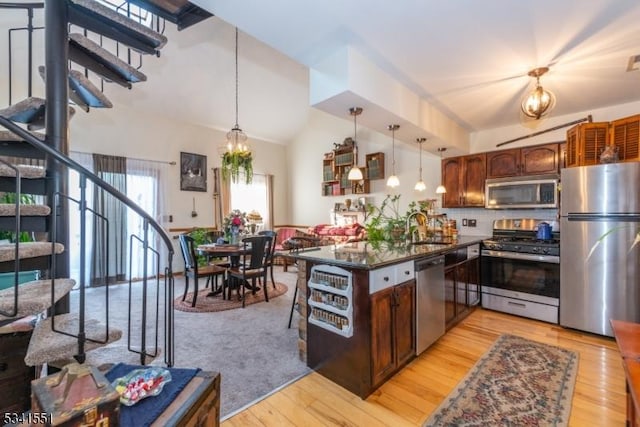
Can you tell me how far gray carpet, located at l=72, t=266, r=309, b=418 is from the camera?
2158 millimetres

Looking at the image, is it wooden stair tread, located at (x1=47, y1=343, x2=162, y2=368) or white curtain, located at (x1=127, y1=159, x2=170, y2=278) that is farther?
white curtain, located at (x1=127, y1=159, x2=170, y2=278)

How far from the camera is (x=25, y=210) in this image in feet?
5.08

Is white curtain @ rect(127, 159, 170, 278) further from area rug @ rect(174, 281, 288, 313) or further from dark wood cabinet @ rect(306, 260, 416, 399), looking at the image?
dark wood cabinet @ rect(306, 260, 416, 399)

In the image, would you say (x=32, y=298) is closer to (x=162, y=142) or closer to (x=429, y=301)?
(x=429, y=301)

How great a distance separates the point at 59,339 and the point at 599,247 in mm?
4436

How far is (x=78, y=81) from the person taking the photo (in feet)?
6.66

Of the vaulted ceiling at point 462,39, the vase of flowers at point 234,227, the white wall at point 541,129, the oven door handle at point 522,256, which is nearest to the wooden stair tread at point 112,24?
the vaulted ceiling at point 462,39

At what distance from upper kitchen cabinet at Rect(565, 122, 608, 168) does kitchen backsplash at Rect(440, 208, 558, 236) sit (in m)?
0.80

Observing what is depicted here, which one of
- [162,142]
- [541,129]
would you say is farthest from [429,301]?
[162,142]

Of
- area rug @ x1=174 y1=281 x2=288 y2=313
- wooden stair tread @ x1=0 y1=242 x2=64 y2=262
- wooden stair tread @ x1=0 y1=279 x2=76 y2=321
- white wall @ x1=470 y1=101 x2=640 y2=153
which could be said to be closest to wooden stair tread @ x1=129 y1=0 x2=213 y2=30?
wooden stair tread @ x1=0 y1=242 x2=64 y2=262

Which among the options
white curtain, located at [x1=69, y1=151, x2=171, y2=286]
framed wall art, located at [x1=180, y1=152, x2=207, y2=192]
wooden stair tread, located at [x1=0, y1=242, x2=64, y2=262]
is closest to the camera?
wooden stair tread, located at [x1=0, y1=242, x2=64, y2=262]

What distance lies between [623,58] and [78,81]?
435cm

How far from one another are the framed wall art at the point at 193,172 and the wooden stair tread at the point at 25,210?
4.53 metres

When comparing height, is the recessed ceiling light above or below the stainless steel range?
above
